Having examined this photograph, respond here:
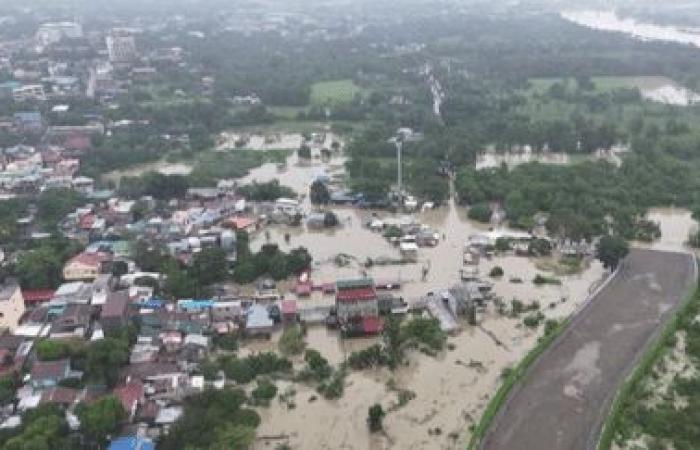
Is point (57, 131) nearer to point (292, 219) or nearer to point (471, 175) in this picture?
point (292, 219)

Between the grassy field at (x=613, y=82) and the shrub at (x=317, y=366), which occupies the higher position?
the shrub at (x=317, y=366)

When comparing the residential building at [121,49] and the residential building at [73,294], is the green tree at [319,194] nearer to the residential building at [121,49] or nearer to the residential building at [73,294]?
the residential building at [73,294]

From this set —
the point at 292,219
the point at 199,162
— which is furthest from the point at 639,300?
the point at 199,162

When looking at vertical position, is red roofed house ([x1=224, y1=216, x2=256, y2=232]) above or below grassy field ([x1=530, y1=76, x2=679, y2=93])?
above

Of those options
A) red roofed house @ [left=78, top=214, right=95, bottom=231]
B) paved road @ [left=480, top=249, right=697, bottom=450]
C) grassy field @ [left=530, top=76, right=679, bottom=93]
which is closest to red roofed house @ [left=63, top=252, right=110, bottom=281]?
red roofed house @ [left=78, top=214, right=95, bottom=231]

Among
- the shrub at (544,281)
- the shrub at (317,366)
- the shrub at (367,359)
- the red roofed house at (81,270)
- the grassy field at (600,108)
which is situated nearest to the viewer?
the shrub at (317,366)

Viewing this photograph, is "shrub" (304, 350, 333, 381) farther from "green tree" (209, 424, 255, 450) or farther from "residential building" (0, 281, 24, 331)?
"residential building" (0, 281, 24, 331)

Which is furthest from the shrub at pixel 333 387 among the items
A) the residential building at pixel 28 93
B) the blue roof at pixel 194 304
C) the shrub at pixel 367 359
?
the residential building at pixel 28 93
